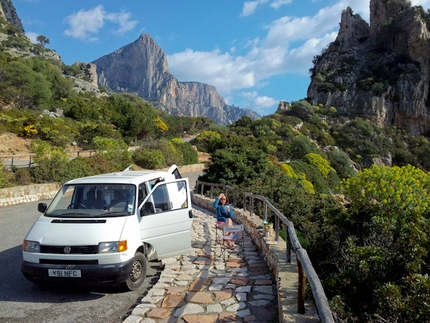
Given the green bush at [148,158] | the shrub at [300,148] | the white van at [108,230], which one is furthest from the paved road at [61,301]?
the shrub at [300,148]

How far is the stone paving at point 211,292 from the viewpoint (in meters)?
4.20

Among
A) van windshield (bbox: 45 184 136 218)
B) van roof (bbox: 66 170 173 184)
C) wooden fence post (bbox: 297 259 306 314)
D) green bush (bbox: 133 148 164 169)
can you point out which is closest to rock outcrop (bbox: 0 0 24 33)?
green bush (bbox: 133 148 164 169)

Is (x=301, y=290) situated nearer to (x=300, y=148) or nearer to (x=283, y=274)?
(x=283, y=274)

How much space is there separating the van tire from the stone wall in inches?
85.4

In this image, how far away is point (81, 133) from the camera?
35844mm

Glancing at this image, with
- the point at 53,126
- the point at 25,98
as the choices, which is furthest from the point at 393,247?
the point at 25,98

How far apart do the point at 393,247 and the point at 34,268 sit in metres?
5.24

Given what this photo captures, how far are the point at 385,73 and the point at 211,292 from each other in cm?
8020

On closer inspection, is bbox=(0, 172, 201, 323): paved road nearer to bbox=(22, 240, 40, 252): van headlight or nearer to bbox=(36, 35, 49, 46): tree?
bbox=(22, 240, 40, 252): van headlight

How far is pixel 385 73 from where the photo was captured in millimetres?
72938

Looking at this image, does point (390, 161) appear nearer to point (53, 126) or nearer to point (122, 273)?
point (53, 126)

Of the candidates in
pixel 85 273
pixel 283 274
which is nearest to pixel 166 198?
pixel 85 273

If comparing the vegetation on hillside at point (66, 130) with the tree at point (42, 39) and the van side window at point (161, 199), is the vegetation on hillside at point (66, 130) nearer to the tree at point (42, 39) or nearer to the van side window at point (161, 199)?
the van side window at point (161, 199)

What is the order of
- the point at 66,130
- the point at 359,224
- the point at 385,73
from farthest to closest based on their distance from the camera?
the point at 385,73, the point at 66,130, the point at 359,224
